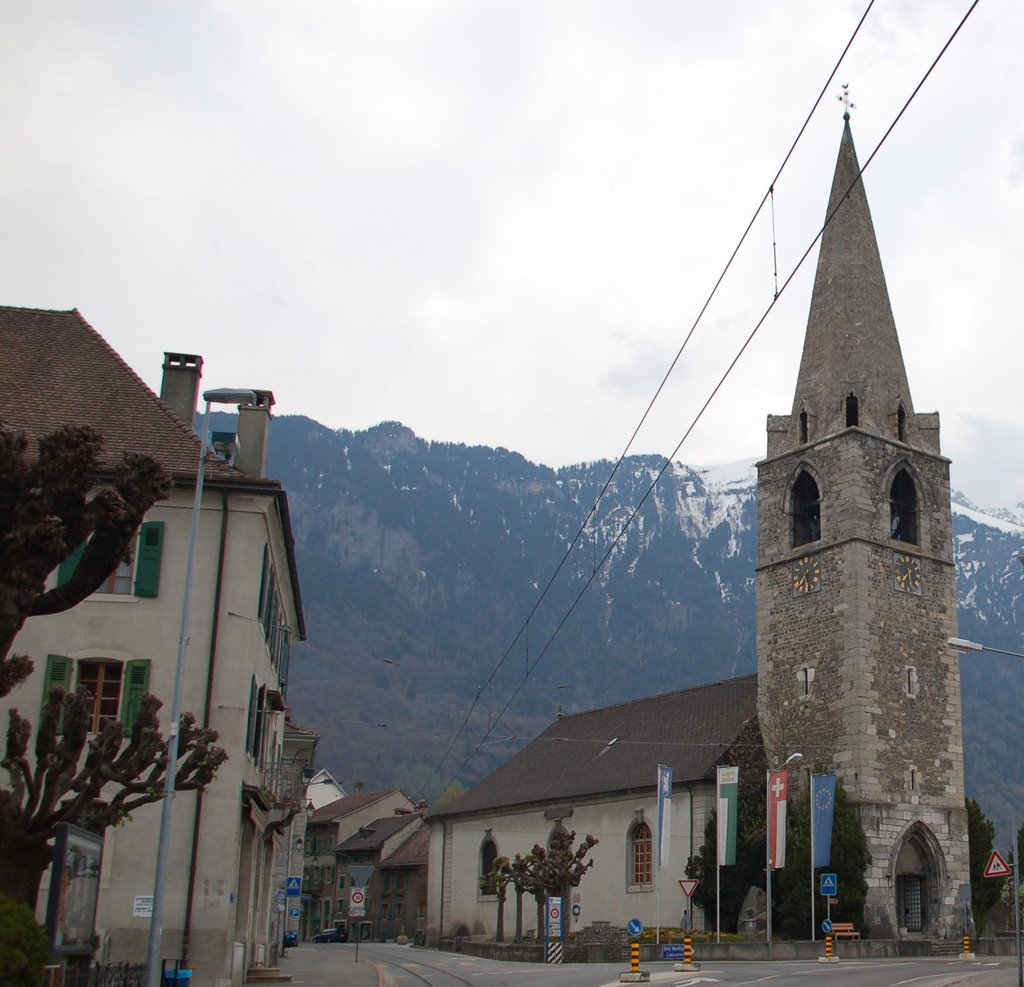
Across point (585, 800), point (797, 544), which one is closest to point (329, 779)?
point (585, 800)

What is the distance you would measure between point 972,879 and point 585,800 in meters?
15.7

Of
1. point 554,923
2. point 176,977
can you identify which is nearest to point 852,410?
point 554,923

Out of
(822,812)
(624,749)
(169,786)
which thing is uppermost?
(624,749)

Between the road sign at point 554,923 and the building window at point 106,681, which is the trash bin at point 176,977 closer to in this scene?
the building window at point 106,681

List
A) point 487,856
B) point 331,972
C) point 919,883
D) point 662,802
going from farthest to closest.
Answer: point 487,856 → point 919,883 → point 662,802 → point 331,972

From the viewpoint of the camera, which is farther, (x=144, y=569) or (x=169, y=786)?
(x=144, y=569)

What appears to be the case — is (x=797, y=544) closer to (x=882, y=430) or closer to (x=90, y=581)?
(x=882, y=430)

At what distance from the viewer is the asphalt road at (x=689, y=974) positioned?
92.9ft

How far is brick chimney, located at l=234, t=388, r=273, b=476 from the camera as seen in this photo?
30984mm

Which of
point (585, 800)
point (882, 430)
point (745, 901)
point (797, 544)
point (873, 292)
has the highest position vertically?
point (873, 292)

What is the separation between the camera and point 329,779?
133 meters

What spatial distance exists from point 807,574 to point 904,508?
4.91m

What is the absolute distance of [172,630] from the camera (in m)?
28.0

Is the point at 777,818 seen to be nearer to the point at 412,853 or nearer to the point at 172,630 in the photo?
the point at 172,630
